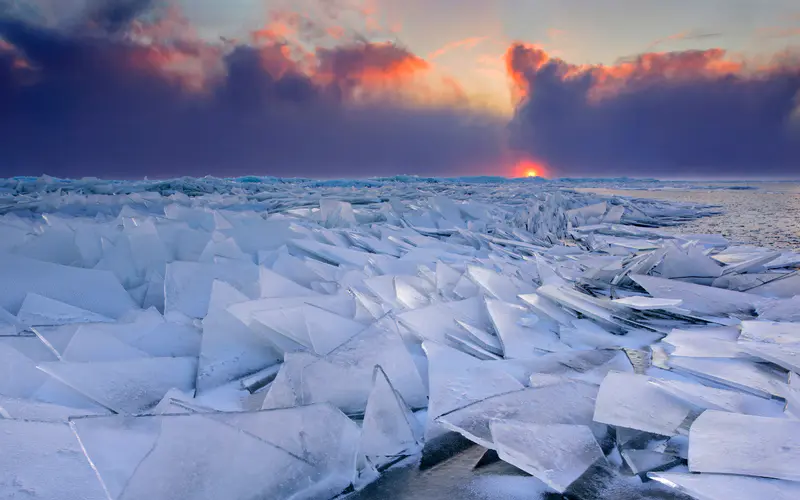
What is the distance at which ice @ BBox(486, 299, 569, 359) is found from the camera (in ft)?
3.50

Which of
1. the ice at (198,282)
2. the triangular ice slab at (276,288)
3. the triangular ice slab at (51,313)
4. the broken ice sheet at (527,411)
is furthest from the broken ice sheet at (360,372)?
the triangular ice slab at (51,313)

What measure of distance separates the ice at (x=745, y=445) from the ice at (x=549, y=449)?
0.47 ft

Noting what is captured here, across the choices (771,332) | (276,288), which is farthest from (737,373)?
(276,288)

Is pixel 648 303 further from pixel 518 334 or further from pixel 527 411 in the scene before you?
pixel 527 411

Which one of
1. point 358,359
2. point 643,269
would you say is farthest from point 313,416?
point 643,269

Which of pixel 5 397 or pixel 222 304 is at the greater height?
pixel 222 304

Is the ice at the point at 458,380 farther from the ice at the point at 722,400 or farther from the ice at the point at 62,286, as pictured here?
the ice at the point at 62,286

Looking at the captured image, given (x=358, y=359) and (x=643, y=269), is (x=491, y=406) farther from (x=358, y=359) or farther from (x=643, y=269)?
(x=643, y=269)

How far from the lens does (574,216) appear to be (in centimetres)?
426

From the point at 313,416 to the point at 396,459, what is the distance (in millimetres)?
163

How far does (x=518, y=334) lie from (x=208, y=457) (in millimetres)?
805

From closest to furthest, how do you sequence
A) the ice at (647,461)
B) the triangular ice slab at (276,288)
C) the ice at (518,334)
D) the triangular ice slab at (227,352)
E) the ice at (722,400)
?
the ice at (647,461)
the ice at (722,400)
the triangular ice slab at (227,352)
the ice at (518,334)
the triangular ice slab at (276,288)

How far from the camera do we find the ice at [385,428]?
2.25ft

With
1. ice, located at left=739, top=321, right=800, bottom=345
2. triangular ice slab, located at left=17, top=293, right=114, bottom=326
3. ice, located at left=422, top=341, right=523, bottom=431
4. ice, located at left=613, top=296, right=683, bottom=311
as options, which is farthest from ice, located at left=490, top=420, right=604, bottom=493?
triangular ice slab, located at left=17, top=293, right=114, bottom=326
